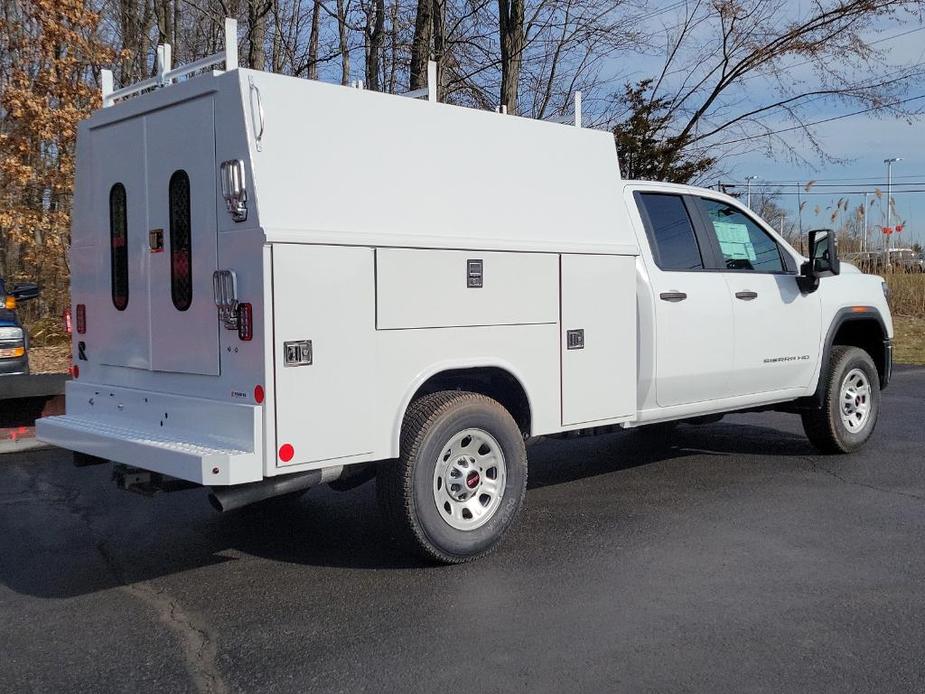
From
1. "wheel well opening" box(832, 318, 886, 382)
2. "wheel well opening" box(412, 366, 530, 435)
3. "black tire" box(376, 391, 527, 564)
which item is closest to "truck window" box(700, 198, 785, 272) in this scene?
"wheel well opening" box(832, 318, 886, 382)

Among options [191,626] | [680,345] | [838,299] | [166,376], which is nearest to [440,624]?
[191,626]

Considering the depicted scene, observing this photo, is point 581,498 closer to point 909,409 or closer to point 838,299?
point 838,299

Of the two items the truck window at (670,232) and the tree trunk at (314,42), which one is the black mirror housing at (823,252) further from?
the tree trunk at (314,42)

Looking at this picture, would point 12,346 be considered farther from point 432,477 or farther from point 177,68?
point 432,477

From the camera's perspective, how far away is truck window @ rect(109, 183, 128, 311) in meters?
5.66

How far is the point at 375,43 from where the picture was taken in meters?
17.5

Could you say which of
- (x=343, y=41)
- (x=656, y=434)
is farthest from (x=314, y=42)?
(x=656, y=434)

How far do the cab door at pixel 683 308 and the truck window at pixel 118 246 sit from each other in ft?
10.7

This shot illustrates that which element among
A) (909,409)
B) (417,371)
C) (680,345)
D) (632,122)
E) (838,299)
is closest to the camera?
(417,371)

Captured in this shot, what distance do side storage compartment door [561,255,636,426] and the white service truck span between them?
0.05 feet

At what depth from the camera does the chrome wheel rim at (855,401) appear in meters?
8.25

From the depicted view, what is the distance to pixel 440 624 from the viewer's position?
14.8 ft

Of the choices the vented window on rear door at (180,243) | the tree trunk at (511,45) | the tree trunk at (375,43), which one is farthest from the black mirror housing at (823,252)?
the tree trunk at (375,43)

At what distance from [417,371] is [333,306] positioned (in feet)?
2.09
